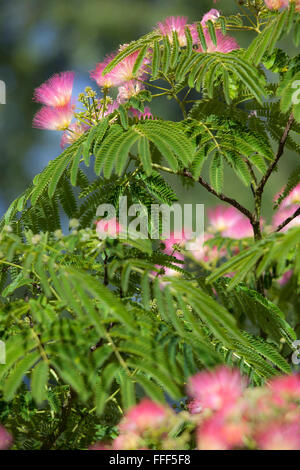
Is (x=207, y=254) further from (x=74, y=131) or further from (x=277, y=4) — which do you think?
(x=277, y=4)

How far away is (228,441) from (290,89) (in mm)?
588

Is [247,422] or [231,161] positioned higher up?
[231,161]

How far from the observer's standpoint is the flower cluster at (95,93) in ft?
3.98

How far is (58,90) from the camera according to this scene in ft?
4.14

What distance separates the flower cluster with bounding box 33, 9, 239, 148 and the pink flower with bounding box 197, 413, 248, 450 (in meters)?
0.77

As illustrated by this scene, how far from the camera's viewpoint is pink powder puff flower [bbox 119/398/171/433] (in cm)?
62

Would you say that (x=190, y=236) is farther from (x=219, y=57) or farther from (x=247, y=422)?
(x=247, y=422)

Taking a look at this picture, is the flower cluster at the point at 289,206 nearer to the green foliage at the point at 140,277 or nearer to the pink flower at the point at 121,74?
the green foliage at the point at 140,277

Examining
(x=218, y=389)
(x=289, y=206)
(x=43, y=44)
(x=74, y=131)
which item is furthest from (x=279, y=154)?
(x=43, y=44)

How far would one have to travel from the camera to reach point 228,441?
1.79 feet

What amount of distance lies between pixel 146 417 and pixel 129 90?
2.65ft

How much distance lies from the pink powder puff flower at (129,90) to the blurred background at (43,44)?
1.70 m

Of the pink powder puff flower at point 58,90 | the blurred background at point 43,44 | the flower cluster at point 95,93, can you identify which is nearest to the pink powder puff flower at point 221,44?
the flower cluster at point 95,93

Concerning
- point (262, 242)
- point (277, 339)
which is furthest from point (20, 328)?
point (277, 339)
